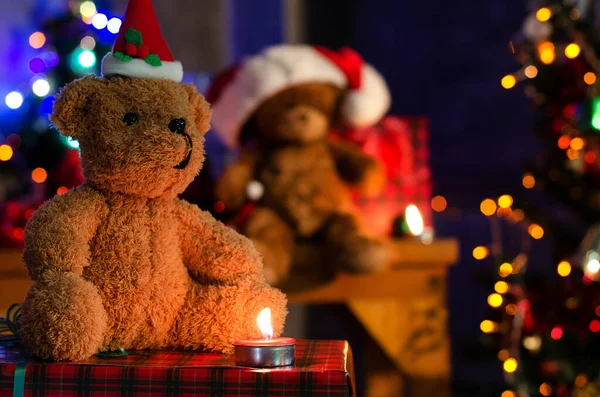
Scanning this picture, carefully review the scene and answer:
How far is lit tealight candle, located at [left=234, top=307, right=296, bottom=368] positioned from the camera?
829 mm

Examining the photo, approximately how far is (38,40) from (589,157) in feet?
5.09

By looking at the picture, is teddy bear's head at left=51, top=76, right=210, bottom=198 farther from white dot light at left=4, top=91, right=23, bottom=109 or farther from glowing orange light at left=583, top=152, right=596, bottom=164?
white dot light at left=4, top=91, right=23, bottom=109

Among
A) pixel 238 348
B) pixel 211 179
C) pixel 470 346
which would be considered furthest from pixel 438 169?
pixel 238 348

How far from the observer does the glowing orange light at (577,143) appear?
6.31 ft

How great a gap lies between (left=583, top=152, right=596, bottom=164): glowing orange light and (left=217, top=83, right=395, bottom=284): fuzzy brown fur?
51cm

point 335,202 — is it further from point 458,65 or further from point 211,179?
point 458,65

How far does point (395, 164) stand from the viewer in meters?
2.03

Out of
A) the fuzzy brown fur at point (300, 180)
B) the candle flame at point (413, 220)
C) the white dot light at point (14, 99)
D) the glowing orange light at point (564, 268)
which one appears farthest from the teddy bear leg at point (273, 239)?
the white dot light at point (14, 99)

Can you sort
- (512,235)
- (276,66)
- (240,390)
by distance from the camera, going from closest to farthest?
(240,390) < (276,66) < (512,235)

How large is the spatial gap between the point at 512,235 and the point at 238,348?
5.76 feet

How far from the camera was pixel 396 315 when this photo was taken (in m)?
1.86

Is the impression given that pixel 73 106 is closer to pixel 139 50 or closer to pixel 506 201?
pixel 139 50

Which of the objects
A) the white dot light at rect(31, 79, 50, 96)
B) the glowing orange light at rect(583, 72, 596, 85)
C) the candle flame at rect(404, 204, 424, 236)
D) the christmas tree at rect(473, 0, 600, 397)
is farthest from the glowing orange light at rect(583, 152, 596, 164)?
the white dot light at rect(31, 79, 50, 96)

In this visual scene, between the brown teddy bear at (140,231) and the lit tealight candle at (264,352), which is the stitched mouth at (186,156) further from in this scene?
the lit tealight candle at (264,352)
